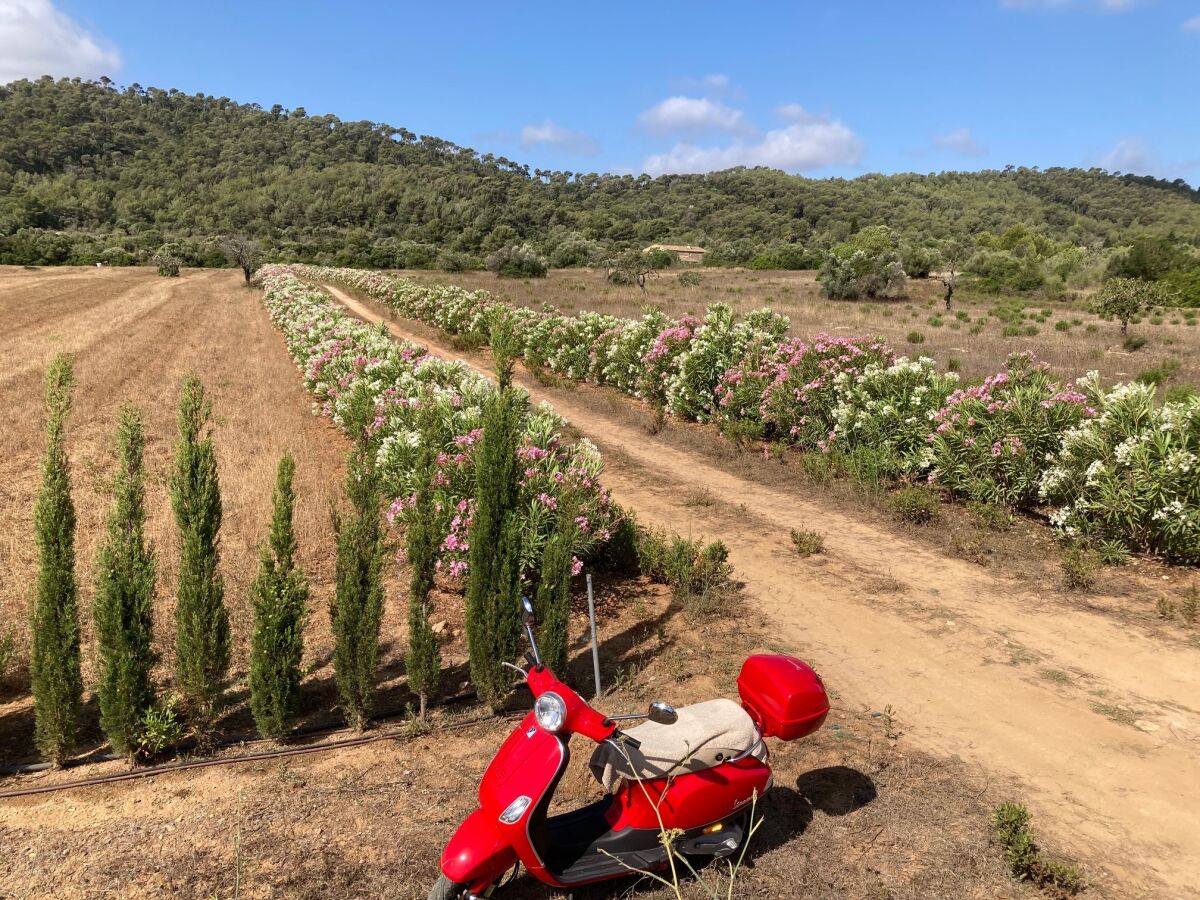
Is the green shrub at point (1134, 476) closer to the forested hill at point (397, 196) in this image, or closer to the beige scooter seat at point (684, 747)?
the beige scooter seat at point (684, 747)

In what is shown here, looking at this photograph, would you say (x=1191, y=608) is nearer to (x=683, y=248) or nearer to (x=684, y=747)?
(x=684, y=747)

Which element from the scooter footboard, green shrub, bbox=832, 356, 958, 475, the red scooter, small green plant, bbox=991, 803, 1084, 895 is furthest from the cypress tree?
green shrub, bbox=832, 356, 958, 475

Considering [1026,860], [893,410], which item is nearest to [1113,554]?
[893,410]

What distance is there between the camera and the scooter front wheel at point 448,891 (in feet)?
8.84

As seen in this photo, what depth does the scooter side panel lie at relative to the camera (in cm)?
301

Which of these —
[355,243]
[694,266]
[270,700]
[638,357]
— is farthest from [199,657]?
[355,243]

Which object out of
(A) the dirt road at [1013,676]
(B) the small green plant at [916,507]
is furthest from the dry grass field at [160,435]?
(B) the small green plant at [916,507]

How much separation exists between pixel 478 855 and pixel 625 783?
74cm

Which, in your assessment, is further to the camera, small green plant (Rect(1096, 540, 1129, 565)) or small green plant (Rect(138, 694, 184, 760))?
small green plant (Rect(1096, 540, 1129, 565))

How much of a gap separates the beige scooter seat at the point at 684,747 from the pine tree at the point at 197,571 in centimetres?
238

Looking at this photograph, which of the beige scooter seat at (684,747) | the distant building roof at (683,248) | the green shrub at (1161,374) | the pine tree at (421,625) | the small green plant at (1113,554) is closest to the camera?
the beige scooter seat at (684,747)

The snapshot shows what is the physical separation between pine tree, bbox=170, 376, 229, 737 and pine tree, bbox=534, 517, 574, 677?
1.79 metres

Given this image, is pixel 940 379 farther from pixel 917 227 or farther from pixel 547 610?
pixel 917 227

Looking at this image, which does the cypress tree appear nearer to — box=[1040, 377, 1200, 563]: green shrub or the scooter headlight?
the scooter headlight
